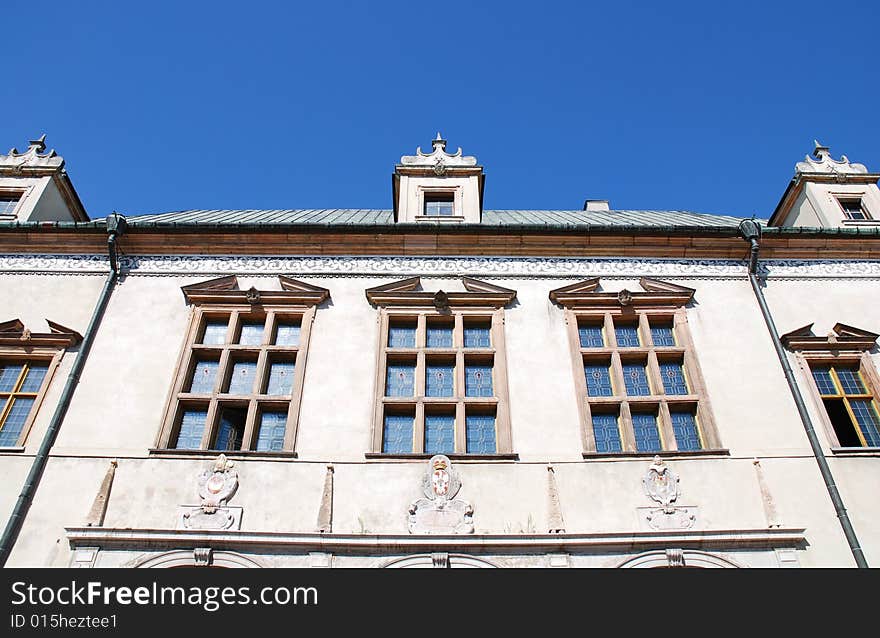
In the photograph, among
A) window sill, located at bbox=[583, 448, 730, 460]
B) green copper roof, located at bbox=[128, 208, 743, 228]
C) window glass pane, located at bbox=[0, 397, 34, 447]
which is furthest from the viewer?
green copper roof, located at bbox=[128, 208, 743, 228]

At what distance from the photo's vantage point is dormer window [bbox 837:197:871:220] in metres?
16.3

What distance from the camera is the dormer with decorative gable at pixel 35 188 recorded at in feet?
52.3

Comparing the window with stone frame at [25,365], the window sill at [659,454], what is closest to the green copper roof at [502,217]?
the window with stone frame at [25,365]

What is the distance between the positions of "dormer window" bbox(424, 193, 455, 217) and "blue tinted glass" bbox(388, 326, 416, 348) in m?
3.93

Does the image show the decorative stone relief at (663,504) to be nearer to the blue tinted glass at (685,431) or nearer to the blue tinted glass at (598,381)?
the blue tinted glass at (685,431)

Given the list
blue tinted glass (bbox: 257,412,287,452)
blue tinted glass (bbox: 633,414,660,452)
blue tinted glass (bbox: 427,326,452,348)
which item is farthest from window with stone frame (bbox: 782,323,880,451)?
blue tinted glass (bbox: 257,412,287,452)

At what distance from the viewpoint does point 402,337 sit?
42.8 feet

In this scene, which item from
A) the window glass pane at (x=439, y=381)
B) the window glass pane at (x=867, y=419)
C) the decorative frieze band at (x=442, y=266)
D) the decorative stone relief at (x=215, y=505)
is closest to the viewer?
the decorative stone relief at (x=215, y=505)

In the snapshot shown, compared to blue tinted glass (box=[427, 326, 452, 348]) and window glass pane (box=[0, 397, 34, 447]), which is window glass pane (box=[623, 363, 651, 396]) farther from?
window glass pane (box=[0, 397, 34, 447])

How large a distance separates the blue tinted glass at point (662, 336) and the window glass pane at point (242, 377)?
6.87 meters

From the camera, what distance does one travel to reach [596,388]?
1226 cm

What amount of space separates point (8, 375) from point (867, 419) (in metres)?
13.9
